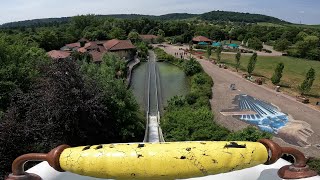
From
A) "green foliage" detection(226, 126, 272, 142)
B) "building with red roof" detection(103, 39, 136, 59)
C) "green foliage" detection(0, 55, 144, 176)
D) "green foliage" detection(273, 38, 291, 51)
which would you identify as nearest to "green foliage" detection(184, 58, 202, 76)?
"building with red roof" detection(103, 39, 136, 59)

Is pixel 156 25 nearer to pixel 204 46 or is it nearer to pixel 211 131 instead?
pixel 204 46

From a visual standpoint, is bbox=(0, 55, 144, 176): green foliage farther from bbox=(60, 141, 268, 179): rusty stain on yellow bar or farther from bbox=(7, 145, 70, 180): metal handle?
bbox=(60, 141, 268, 179): rusty stain on yellow bar

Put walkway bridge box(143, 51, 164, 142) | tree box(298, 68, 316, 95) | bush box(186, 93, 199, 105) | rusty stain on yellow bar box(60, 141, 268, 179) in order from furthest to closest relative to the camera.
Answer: tree box(298, 68, 316, 95), bush box(186, 93, 199, 105), walkway bridge box(143, 51, 164, 142), rusty stain on yellow bar box(60, 141, 268, 179)

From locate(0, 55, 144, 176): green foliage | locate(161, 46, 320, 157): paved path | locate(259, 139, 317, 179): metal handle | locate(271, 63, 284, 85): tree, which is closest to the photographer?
locate(259, 139, 317, 179): metal handle

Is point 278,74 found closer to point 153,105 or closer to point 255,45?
point 153,105

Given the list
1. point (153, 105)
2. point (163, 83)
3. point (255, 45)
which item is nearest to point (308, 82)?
point (153, 105)

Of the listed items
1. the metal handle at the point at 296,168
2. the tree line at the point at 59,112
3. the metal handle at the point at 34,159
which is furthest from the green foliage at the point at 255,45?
the metal handle at the point at 34,159

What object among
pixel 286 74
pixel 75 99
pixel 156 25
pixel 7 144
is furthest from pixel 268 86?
pixel 156 25

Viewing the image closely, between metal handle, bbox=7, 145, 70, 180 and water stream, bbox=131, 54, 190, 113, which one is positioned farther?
water stream, bbox=131, 54, 190, 113
